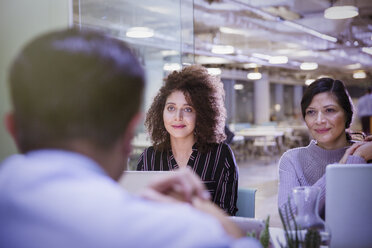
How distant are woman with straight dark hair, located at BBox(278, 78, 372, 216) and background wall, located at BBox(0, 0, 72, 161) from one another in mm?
1407

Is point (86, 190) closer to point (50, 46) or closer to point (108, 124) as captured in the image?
point (108, 124)

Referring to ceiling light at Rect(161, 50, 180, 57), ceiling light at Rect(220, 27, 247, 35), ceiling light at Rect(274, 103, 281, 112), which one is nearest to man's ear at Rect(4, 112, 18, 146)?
ceiling light at Rect(161, 50, 180, 57)

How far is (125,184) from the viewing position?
1611mm

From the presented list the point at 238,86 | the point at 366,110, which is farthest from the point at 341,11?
the point at 238,86

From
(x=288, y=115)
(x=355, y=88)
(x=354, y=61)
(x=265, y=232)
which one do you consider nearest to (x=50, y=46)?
(x=265, y=232)

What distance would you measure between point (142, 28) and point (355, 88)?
30042mm

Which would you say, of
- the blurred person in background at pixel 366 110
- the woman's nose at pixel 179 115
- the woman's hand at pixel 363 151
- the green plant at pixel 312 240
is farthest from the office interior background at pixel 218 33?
the woman's hand at pixel 363 151

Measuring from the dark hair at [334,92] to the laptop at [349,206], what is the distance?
40.9 inches

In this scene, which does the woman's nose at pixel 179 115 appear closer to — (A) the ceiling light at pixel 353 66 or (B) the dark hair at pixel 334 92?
(B) the dark hair at pixel 334 92

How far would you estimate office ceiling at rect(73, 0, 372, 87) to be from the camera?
505cm

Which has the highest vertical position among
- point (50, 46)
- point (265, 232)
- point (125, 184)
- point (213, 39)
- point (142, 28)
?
point (213, 39)

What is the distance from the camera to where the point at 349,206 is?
1.31 meters

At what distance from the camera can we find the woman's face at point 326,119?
225cm

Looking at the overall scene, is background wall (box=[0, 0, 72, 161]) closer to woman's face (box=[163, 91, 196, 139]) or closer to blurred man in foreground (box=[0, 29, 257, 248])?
woman's face (box=[163, 91, 196, 139])
